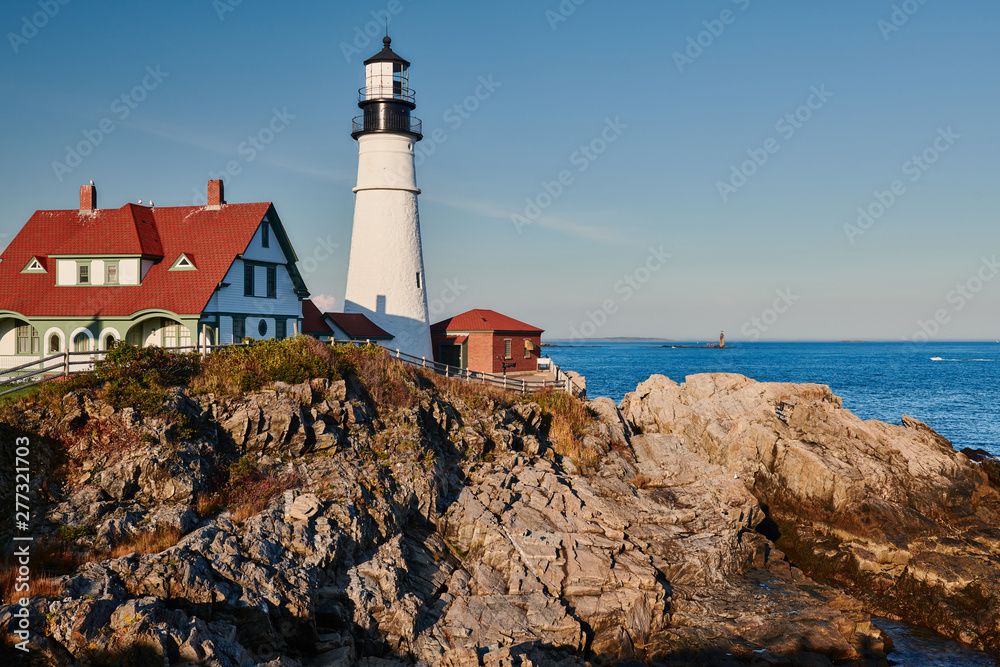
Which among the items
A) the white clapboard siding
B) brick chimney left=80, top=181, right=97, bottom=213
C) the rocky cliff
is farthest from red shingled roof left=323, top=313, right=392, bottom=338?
brick chimney left=80, top=181, right=97, bottom=213

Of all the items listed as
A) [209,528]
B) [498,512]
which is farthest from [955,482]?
[209,528]

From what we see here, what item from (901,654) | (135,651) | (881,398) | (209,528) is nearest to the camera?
(135,651)

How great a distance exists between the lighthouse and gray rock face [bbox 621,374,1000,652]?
11667 mm

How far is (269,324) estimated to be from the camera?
29.4m

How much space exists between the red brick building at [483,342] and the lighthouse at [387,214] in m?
3.52

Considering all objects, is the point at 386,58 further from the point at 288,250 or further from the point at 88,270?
the point at 88,270

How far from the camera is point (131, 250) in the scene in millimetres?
27641

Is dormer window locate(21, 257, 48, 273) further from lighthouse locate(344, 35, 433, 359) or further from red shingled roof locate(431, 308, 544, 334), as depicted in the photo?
red shingled roof locate(431, 308, 544, 334)

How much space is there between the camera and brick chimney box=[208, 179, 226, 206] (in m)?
30.4

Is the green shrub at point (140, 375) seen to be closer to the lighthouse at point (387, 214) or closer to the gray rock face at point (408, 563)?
the gray rock face at point (408, 563)

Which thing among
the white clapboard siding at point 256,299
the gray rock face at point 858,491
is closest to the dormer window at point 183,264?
the white clapboard siding at point 256,299

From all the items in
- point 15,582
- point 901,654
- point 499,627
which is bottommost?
point 901,654

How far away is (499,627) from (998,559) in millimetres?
15347

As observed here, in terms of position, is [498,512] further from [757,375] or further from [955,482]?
[757,375]
